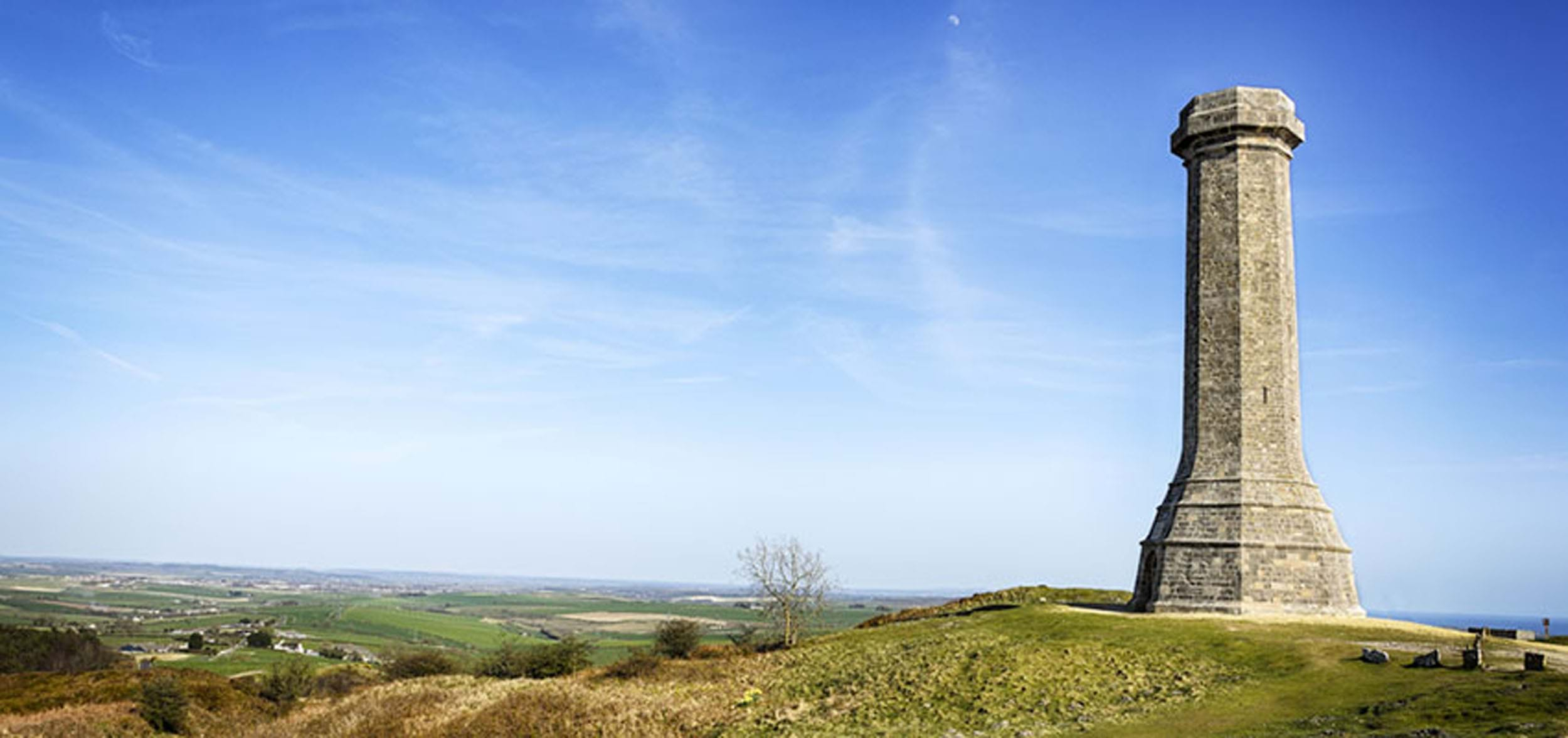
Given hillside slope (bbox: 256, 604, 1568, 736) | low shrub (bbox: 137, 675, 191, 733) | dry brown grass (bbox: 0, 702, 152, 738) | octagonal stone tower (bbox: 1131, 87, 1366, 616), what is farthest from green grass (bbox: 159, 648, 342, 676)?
→ octagonal stone tower (bbox: 1131, 87, 1366, 616)

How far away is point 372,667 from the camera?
51656 mm

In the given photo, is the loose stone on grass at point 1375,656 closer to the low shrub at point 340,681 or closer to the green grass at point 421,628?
the low shrub at point 340,681

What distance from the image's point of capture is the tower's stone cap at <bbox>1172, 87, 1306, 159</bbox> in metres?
35.8

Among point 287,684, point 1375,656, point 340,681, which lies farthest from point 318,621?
point 1375,656

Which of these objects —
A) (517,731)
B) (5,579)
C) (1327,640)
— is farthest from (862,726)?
(5,579)

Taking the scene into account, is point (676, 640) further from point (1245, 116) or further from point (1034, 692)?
point (1245, 116)

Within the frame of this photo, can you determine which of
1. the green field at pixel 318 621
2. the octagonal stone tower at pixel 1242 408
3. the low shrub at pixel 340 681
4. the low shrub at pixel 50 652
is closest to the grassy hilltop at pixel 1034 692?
the octagonal stone tower at pixel 1242 408

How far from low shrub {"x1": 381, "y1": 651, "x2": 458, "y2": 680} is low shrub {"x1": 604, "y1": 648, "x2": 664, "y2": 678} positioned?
28.0ft

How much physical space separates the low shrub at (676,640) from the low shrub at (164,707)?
16279 millimetres

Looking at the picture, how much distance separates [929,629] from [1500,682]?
1932 cm

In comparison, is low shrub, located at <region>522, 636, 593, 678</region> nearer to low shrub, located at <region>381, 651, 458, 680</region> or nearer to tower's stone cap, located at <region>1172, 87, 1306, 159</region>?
low shrub, located at <region>381, 651, 458, 680</region>

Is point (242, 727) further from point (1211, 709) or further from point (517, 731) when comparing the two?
point (1211, 709)

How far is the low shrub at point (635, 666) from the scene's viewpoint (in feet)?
114

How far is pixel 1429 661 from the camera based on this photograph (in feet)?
73.6
